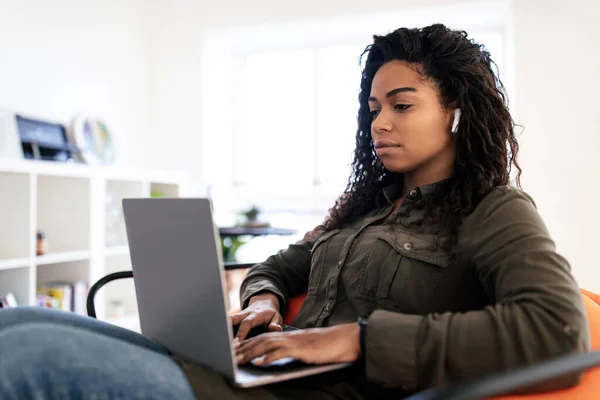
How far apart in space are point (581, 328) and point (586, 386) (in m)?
0.15

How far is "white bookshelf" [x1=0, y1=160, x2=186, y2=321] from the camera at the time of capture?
2.70 m

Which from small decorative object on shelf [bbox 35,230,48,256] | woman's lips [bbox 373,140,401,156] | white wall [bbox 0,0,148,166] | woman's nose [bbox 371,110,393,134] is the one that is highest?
white wall [bbox 0,0,148,166]

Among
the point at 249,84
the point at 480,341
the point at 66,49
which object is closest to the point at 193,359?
the point at 480,341

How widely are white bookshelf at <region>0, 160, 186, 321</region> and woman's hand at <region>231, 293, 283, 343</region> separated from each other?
1.61m

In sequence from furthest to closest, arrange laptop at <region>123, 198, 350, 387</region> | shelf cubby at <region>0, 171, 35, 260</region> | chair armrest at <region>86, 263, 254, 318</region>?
1. shelf cubby at <region>0, 171, 35, 260</region>
2. chair armrest at <region>86, 263, 254, 318</region>
3. laptop at <region>123, 198, 350, 387</region>

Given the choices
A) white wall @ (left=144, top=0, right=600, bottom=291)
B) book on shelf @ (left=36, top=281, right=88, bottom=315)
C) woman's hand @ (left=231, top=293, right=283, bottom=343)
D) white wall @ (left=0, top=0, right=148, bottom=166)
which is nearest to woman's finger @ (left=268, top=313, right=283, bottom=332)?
woman's hand @ (left=231, top=293, right=283, bottom=343)

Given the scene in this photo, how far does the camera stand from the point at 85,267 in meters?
3.18

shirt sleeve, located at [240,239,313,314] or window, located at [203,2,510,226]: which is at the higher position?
window, located at [203,2,510,226]

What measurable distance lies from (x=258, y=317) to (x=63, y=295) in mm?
1969

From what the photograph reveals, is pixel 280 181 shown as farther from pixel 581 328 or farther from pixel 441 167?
pixel 581 328

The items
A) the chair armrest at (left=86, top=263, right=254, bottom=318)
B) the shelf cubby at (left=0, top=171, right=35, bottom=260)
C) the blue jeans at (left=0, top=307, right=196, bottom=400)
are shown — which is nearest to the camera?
the blue jeans at (left=0, top=307, right=196, bottom=400)

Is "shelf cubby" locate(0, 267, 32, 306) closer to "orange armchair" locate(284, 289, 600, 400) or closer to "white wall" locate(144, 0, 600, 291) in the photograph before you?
"orange armchair" locate(284, 289, 600, 400)

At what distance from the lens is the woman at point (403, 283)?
0.88 m

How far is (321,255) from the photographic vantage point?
147cm
